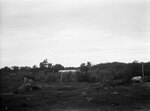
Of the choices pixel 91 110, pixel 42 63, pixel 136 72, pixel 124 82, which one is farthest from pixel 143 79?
pixel 42 63

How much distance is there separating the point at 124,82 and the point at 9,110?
1719cm

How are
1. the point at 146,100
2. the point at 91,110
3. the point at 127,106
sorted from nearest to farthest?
the point at 91,110, the point at 127,106, the point at 146,100

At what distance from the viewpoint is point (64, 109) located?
13672 mm

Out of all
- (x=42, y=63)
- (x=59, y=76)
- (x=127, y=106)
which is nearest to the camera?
(x=127, y=106)

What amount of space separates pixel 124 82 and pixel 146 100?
1195 cm

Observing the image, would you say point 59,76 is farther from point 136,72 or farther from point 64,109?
point 64,109

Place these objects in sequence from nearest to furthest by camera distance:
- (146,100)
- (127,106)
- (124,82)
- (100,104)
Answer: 1. (127,106)
2. (100,104)
3. (146,100)
4. (124,82)

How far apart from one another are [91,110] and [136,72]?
23475mm

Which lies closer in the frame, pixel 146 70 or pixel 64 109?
pixel 64 109

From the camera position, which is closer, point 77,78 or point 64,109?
point 64,109

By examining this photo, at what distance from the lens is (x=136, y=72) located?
3550cm

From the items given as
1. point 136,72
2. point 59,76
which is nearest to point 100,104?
point 136,72

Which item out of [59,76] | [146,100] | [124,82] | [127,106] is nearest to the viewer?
[127,106]

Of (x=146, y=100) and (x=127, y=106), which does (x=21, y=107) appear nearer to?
(x=127, y=106)
